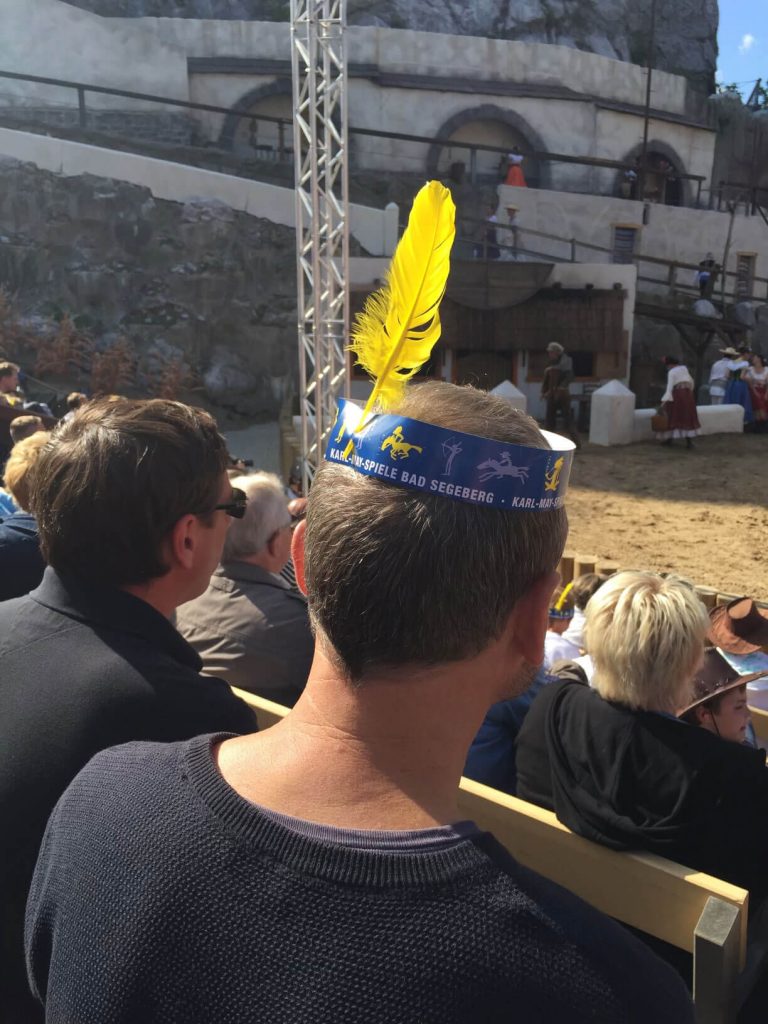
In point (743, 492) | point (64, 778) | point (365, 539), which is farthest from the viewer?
point (743, 492)

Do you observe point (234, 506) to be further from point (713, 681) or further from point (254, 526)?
point (713, 681)

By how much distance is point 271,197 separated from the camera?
16.3 m

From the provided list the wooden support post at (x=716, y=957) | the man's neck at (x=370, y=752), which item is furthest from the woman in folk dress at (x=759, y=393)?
the man's neck at (x=370, y=752)

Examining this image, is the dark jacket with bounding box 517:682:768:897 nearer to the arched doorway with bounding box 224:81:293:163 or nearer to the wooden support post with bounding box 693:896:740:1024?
the wooden support post with bounding box 693:896:740:1024

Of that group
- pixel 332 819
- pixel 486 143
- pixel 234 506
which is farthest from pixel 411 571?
pixel 486 143

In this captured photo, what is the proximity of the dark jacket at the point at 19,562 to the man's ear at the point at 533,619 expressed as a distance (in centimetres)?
206

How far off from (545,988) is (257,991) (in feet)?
0.80

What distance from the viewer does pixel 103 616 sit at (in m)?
1.49

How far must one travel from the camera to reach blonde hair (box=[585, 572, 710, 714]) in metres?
1.98

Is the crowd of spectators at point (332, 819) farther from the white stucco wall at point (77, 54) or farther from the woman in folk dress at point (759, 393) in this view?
the white stucco wall at point (77, 54)

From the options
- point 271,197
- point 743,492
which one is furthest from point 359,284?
point 743,492

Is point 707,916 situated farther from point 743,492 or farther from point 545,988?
point 743,492

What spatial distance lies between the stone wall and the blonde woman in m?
14.2

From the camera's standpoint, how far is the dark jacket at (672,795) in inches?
73.2
